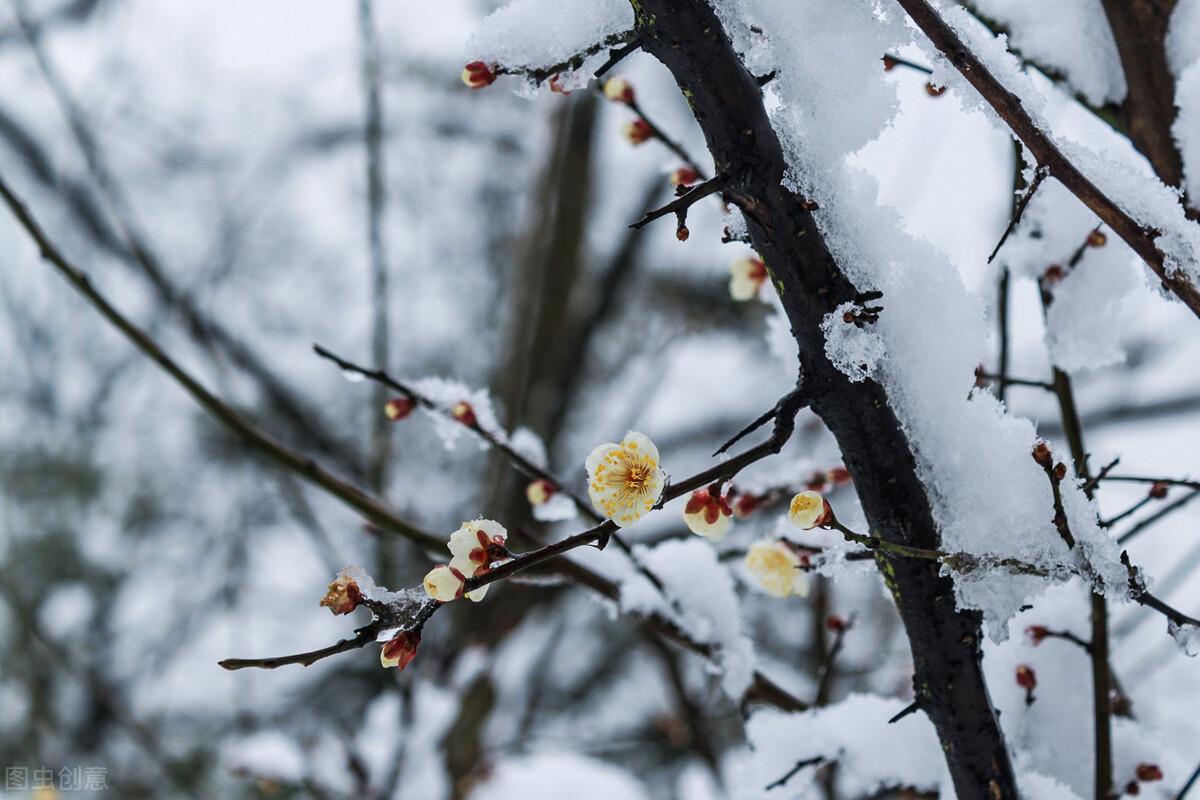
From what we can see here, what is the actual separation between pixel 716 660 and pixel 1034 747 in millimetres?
379

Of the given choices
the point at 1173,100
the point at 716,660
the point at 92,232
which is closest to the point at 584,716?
the point at 92,232

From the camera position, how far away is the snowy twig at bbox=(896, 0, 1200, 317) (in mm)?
572

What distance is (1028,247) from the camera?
101cm

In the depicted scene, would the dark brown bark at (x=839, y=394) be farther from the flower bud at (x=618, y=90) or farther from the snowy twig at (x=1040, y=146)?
the flower bud at (x=618, y=90)

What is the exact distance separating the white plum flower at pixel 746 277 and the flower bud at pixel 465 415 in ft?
1.29

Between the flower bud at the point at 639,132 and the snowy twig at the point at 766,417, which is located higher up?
the flower bud at the point at 639,132

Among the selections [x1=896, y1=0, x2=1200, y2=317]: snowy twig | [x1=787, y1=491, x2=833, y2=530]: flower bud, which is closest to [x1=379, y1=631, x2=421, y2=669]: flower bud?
[x1=787, y1=491, x2=833, y2=530]: flower bud

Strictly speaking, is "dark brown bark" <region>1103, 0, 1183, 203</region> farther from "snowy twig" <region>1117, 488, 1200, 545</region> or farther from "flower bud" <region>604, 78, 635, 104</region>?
"flower bud" <region>604, 78, 635, 104</region>

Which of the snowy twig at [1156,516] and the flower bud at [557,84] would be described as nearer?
the flower bud at [557,84]

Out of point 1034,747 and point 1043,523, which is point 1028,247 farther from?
point 1034,747

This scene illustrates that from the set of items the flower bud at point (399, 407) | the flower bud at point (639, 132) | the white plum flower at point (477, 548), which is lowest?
the white plum flower at point (477, 548)

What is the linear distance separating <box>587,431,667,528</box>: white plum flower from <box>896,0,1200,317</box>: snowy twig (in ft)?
1.18

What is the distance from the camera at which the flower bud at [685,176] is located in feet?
3.45

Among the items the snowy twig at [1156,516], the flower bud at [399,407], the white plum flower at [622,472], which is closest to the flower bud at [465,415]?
the flower bud at [399,407]
